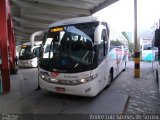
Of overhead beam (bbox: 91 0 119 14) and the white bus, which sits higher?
overhead beam (bbox: 91 0 119 14)

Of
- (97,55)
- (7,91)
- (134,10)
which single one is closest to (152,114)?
(97,55)

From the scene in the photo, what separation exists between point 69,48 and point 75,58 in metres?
0.45

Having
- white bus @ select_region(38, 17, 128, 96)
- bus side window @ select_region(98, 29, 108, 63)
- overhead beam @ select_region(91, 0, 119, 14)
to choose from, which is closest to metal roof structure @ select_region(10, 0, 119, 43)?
overhead beam @ select_region(91, 0, 119, 14)

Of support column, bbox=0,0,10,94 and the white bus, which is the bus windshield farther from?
support column, bbox=0,0,10,94

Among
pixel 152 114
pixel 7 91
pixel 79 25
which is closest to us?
pixel 152 114

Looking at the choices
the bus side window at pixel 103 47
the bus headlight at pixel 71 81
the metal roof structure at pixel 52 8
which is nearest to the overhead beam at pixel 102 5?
the metal roof structure at pixel 52 8

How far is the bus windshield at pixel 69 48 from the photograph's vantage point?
6.56 meters

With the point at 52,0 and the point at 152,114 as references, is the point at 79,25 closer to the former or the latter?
the point at 152,114

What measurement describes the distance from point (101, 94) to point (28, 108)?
272 centimetres

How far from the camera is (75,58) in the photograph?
21.7ft

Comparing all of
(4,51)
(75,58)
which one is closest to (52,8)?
(4,51)

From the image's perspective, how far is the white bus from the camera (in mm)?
6414

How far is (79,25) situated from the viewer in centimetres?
704

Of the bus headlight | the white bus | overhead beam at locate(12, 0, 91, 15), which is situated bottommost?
the bus headlight
